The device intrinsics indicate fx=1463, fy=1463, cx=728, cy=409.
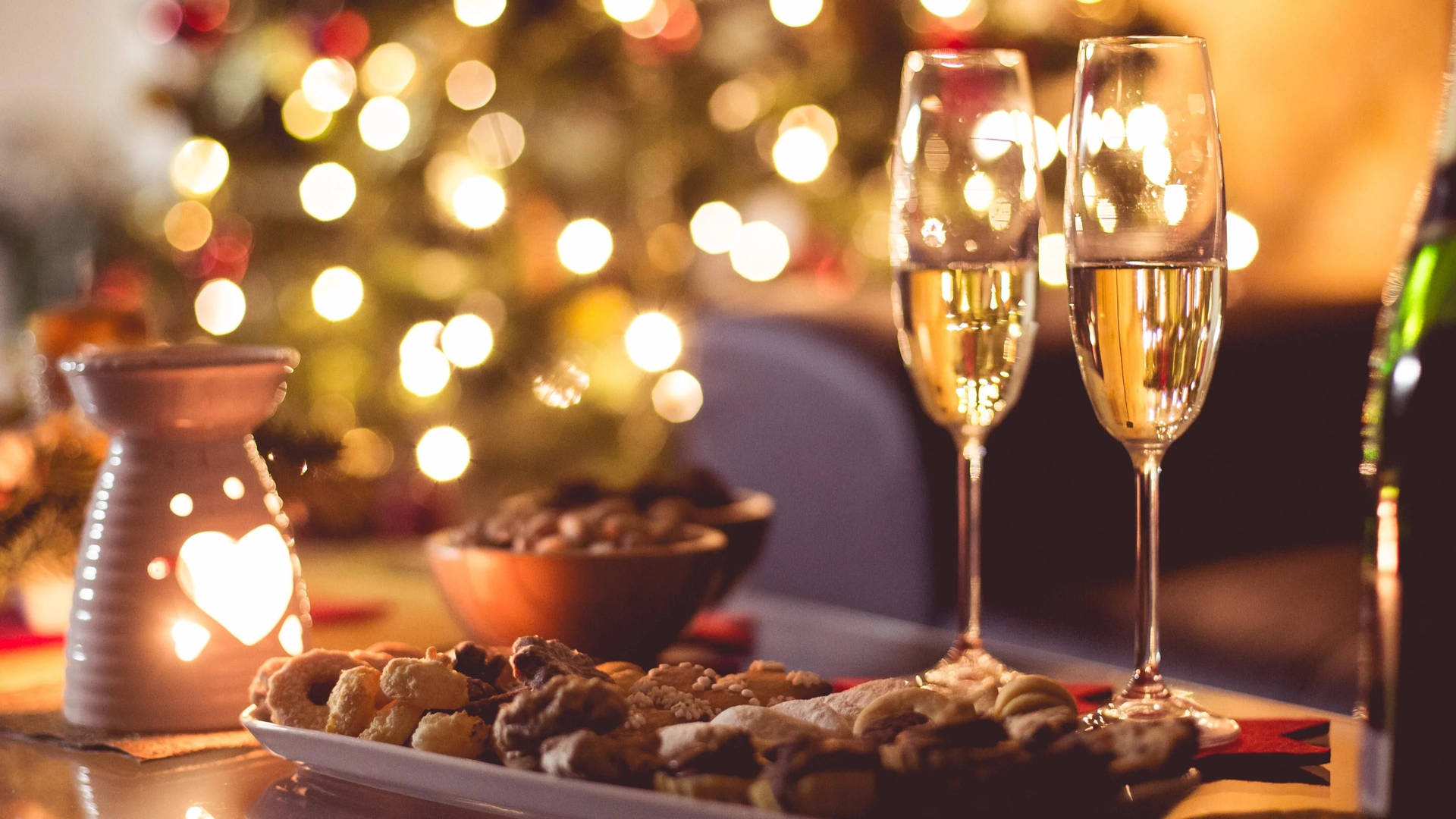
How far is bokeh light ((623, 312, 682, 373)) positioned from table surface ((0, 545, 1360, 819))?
5.85 ft

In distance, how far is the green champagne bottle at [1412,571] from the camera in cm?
49

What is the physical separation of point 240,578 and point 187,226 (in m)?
2.65

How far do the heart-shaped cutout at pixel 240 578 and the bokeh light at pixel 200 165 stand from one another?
7.76 ft

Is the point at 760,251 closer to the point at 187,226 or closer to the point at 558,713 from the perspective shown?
the point at 187,226

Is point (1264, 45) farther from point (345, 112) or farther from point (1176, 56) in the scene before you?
point (1176, 56)

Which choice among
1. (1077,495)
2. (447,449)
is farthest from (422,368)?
(1077,495)

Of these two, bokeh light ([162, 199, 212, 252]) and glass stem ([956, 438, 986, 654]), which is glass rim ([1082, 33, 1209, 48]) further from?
bokeh light ([162, 199, 212, 252])

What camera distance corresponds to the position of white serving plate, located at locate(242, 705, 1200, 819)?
0.54 meters

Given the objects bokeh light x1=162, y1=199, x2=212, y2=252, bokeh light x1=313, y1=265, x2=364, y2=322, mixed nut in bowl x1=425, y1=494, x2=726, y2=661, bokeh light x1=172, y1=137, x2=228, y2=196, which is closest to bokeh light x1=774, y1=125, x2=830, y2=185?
bokeh light x1=313, y1=265, x2=364, y2=322

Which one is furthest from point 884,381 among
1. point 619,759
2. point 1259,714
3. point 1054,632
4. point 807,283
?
point 807,283

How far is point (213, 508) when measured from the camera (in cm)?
80

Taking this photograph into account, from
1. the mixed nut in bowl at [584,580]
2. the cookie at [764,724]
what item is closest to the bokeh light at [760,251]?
the mixed nut in bowl at [584,580]

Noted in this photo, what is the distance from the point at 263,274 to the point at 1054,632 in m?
2.05

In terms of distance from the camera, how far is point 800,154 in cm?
294
